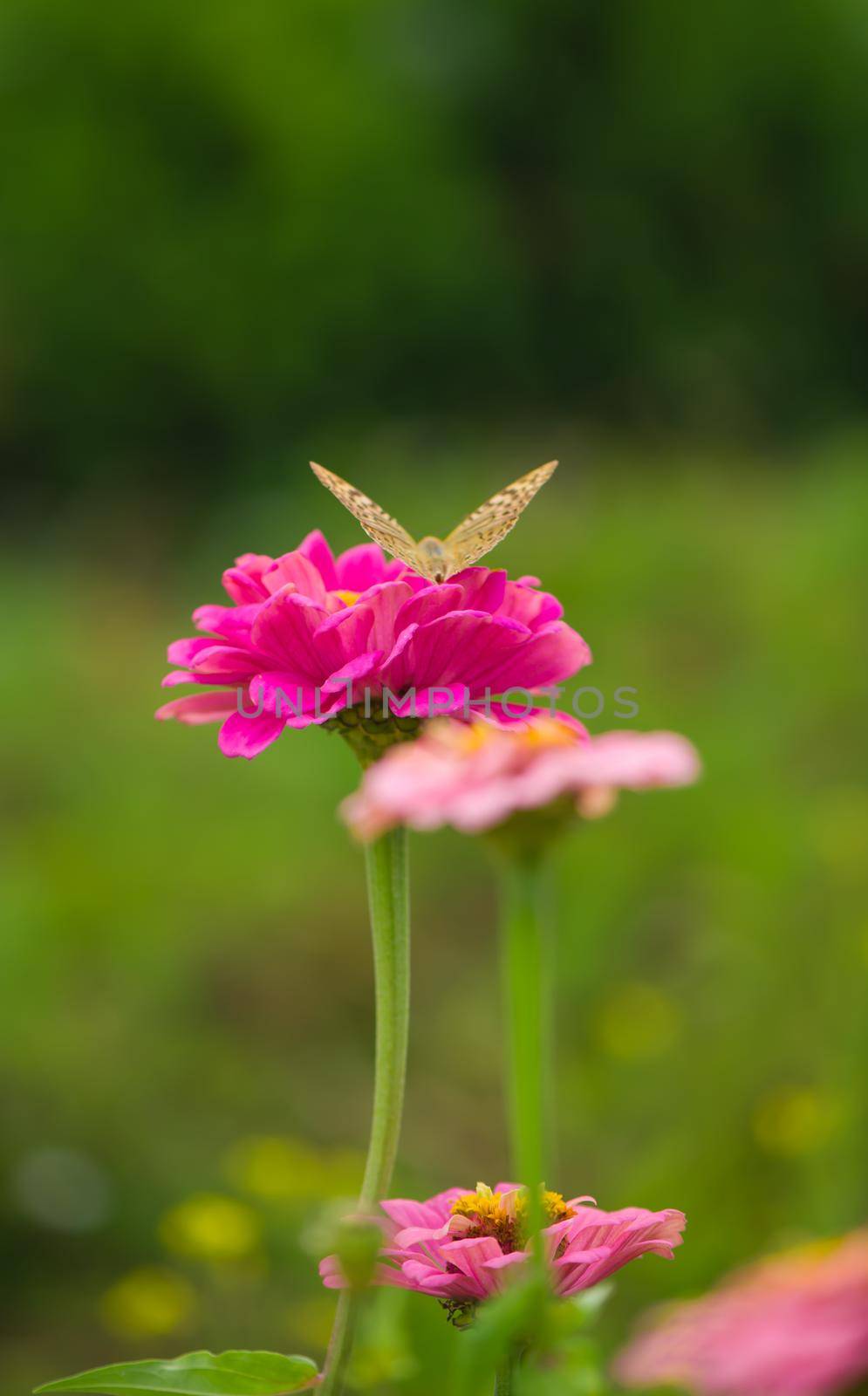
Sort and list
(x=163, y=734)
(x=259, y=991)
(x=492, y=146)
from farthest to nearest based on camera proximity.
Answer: (x=492, y=146) < (x=163, y=734) < (x=259, y=991)

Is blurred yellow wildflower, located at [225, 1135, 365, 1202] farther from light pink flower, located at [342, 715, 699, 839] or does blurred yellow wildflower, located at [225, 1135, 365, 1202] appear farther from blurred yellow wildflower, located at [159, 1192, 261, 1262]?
light pink flower, located at [342, 715, 699, 839]

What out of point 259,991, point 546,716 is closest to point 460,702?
point 546,716

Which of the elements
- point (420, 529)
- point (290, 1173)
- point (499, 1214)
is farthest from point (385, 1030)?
point (420, 529)

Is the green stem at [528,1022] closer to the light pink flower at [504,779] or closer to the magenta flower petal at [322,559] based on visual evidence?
the light pink flower at [504,779]

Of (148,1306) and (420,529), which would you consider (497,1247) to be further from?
(420,529)

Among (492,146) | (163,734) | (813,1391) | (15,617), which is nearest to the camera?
(813,1391)

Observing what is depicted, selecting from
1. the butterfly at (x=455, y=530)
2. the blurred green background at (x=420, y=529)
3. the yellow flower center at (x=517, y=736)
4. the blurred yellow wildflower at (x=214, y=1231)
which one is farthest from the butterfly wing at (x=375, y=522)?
the blurred yellow wildflower at (x=214, y=1231)

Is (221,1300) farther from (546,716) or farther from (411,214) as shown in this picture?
(411,214)
